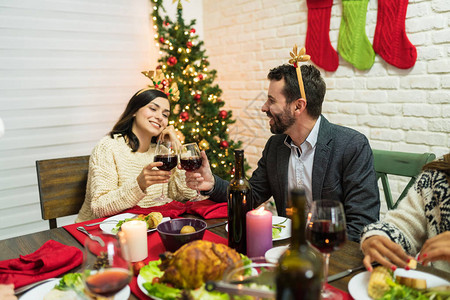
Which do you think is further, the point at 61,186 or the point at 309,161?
the point at 61,186

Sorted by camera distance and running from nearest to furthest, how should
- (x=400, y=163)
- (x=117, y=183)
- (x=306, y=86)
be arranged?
(x=400, y=163) → (x=306, y=86) → (x=117, y=183)

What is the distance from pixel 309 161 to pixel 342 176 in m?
0.18

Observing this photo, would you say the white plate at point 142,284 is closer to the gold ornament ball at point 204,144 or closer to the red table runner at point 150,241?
the red table runner at point 150,241

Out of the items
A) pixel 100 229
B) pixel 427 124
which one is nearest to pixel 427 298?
pixel 100 229

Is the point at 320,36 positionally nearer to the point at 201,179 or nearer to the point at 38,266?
the point at 201,179

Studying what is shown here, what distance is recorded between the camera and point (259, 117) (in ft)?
11.2

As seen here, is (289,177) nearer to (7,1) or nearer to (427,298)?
(427,298)

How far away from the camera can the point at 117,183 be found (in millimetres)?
1921

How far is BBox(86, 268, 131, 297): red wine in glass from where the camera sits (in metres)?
0.70

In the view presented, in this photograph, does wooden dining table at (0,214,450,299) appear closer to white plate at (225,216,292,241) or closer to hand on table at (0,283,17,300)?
white plate at (225,216,292,241)

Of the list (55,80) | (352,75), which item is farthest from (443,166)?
(55,80)

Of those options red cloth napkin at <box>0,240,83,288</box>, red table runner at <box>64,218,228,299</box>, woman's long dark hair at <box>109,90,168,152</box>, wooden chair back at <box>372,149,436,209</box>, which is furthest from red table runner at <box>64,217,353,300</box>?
wooden chair back at <box>372,149,436,209</box>

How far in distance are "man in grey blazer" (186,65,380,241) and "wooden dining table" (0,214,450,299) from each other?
1.09 feet

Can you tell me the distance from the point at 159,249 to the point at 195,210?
0.35m
